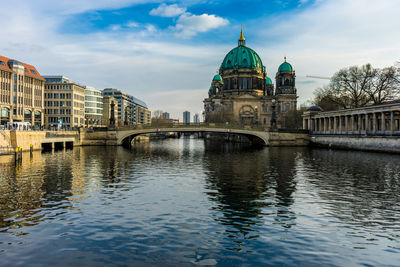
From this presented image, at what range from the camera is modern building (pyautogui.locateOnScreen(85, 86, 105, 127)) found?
471 ft

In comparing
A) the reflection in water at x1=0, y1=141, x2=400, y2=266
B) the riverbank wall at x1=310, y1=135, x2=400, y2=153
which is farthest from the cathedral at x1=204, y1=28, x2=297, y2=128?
the reflection in water at x1=0, y1=141, x2=400, y2=266

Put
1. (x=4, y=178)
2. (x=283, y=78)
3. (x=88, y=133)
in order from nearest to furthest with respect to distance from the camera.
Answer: (x=4, y=178) → (x=88, y=133) → (x=283, y=78)

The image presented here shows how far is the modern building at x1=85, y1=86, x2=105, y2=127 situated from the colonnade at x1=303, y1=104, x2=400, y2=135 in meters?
86.0

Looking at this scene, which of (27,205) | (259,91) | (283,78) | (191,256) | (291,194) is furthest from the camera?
(259,91)

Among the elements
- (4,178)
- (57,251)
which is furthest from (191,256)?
(4,178)

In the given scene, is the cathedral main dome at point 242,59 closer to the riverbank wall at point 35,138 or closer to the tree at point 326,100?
the tree at point 326,100

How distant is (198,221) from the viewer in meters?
17.9

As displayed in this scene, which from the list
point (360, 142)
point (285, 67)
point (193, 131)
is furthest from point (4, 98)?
point (285, 67)

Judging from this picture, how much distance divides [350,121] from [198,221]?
83.4 metres

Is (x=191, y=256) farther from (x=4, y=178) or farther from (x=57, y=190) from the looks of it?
(x=4, y=178)

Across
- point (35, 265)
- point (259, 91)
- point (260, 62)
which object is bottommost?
point (35, 265)

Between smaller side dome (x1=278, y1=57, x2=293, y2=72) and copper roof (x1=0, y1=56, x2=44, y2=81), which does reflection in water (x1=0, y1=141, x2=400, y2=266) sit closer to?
copper roof (x1=0, y1=56, x2=44, y2=81)

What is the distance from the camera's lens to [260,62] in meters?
185

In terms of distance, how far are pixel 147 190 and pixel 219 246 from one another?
12.9 metres
